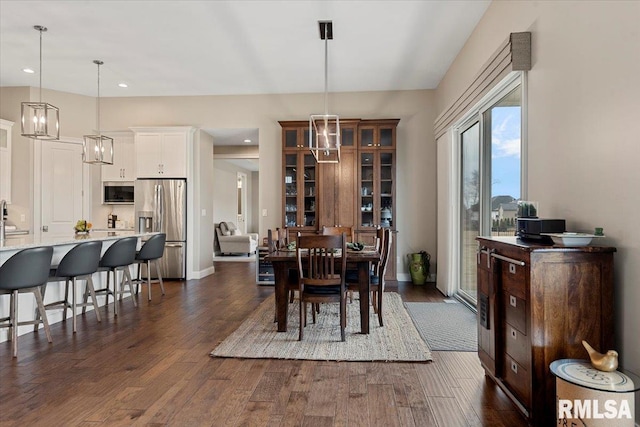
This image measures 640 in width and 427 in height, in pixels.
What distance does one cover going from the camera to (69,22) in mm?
4184

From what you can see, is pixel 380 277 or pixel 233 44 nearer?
pixel 380 277

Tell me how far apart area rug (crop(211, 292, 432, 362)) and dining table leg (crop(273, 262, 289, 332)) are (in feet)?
0.33

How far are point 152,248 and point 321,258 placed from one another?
276cm

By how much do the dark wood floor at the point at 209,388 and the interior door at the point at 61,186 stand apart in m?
3.59

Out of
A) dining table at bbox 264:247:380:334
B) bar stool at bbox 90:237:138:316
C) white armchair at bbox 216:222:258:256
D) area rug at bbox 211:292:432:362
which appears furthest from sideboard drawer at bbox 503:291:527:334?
white armchair at bbox 216:222:258:256

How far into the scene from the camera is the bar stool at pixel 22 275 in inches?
118

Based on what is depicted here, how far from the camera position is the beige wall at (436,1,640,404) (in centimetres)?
182

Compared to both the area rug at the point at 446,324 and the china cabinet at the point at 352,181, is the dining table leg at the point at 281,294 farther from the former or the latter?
the china cabinet at the point at 352,181

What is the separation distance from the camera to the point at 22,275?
3061mm

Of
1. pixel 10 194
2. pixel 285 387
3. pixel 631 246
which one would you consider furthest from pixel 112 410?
pixel 10 194

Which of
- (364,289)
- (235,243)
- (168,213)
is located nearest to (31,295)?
(168,213)

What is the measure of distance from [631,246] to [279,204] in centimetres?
517

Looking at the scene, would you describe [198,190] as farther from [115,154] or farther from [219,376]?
[219,376]

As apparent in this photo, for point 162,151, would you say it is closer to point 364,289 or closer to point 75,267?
point 75,267
